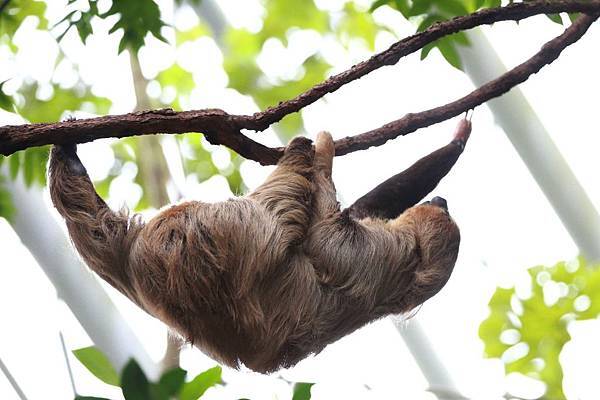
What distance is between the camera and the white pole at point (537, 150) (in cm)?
1026

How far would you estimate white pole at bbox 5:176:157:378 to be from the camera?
11.6 meters

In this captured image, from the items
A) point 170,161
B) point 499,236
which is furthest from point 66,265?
point 499,236

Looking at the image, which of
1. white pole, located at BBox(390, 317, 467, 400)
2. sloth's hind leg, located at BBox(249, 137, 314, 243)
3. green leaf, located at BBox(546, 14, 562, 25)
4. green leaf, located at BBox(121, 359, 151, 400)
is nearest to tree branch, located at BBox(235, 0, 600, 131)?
green leaf, located at BBox(546, 14, 562, 25)

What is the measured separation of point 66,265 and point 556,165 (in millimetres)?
5961

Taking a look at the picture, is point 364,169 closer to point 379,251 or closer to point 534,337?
point 534,337

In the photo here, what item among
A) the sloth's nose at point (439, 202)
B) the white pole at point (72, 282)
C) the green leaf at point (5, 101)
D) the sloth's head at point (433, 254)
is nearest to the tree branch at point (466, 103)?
the sloth's head at point (433, 254)

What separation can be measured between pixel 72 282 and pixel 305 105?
7.63m

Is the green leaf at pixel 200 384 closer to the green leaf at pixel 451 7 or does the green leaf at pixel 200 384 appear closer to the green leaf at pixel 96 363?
the green leaf at pixel 96 363

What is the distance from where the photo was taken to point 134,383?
12.6 ft

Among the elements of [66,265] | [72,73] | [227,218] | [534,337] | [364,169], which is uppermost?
[72,73]


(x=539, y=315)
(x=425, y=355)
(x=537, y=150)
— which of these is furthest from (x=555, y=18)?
(x=425, y=355)

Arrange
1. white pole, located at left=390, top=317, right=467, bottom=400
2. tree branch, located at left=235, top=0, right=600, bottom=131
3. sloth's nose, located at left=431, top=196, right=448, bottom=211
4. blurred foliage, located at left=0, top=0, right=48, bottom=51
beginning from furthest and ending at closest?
1. white pole, located at left=390, top=317, right=467, bottom=400
2. blurred foliage, located at left=0, top=0, right=48, bottom=51
3. sloth's nose, located at left=431, top=196, right=448, bottom=211
4. tree branch, located at left=235, top=0, right=600, bottom=131

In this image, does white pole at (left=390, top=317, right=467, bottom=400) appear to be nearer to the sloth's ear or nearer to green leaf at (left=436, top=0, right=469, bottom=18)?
the sloth's ear

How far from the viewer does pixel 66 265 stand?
1221 cm
